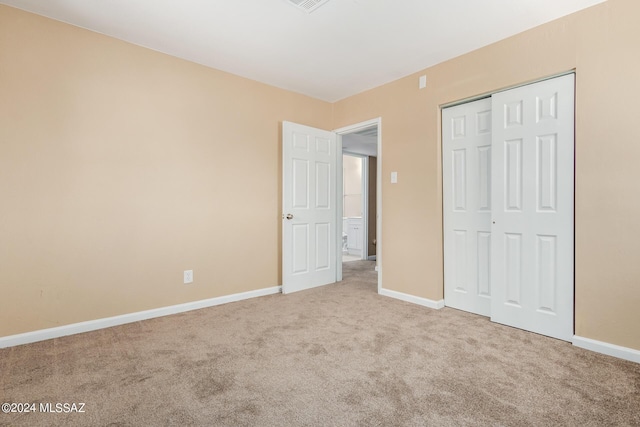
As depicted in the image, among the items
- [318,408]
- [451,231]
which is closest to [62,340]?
[318,408]

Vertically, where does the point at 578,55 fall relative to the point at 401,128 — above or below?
above

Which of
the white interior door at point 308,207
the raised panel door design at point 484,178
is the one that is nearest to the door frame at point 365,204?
the white interior door at point 308,207

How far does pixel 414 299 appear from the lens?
3275 millimetres

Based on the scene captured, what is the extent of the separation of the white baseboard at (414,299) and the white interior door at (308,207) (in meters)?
0.88

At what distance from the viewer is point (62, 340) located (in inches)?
91.5

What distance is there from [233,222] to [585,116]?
3.16 metres

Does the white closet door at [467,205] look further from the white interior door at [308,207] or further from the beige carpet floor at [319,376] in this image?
the white interior door at [308,207]

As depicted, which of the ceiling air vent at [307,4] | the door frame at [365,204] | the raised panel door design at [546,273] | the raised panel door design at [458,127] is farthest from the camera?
the door frame at [365,204]

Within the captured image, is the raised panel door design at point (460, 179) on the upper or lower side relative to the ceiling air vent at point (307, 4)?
lower

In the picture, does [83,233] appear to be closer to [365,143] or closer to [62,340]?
[62,340]

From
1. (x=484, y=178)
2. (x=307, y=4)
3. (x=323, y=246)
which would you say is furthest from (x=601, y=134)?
(x=323, y=246)

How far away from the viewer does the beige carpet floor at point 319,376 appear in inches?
58.0

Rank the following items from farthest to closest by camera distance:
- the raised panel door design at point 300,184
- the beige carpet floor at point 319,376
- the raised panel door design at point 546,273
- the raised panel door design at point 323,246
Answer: the raised panel door design at point 323,246 → the raised panel door design at point 300,184 → the raised panel door design at point 546,273 → the beige carpet floor at point 319,376

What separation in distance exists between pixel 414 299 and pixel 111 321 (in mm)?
2826
